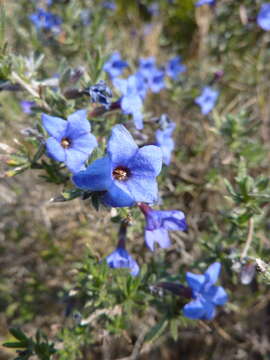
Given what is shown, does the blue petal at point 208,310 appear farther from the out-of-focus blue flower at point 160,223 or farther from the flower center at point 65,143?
the flower center at point 65,143

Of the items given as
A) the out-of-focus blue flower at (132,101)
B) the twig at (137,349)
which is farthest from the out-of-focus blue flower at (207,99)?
the twig at (137,349)

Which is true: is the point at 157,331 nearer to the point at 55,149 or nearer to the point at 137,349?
the point at 137,349

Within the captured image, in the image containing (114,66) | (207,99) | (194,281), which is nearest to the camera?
(194,281)

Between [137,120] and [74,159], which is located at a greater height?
[137,120]

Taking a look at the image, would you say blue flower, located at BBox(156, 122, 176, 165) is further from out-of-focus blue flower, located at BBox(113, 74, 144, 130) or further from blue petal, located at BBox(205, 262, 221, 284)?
blue petal, located at BBox(205, 262, 221, 284)

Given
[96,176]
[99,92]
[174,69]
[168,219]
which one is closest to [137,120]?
[99,92]

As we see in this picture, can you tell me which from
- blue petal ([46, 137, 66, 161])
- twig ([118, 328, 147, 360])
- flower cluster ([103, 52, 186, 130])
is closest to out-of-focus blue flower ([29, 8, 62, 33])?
flower cluster ([103, 52, 186, 130])
